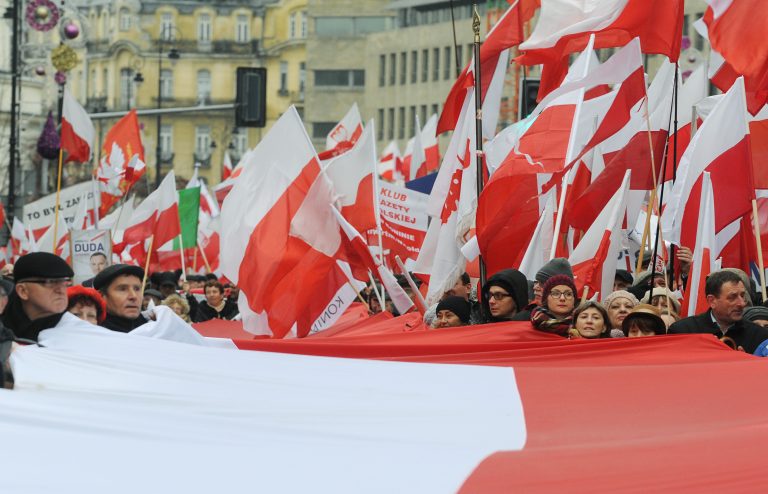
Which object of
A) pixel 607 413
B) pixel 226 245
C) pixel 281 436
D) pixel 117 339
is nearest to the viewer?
pixel 281 436

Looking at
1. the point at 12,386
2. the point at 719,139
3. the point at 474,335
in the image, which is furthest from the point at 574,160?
the point at 12,386

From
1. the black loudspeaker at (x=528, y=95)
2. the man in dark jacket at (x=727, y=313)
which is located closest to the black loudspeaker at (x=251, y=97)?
the black loudspeaker at (x=528, y=95)

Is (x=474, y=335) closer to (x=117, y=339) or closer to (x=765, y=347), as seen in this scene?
(x=765, y=347)

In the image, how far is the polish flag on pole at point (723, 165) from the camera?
11508mm

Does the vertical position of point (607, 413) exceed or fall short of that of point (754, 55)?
it falls short

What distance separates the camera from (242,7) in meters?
121

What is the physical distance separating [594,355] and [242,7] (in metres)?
114

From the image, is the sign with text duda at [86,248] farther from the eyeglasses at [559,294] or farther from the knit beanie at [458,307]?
the eyeglasses at [559,294]

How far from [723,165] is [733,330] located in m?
2.39

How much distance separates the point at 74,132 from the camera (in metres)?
26.8

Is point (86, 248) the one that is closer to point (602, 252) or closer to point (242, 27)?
point (602, 252)

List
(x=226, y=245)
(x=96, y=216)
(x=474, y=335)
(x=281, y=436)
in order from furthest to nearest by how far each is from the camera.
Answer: (x=96, y=216), (x=226, y=245), (x=474, y=335), (x=281, y=436)

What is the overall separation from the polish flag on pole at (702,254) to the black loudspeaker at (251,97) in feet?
50.5

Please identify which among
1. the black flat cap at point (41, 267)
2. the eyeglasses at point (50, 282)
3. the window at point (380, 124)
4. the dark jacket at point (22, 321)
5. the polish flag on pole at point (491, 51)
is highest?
the polish flag on pole at point (491, 51)
